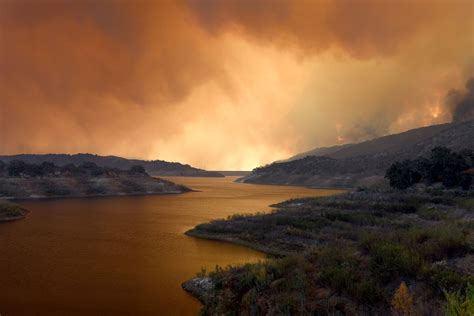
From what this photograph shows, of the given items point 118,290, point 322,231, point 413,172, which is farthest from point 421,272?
point 413,172

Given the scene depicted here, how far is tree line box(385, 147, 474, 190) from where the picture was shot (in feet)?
281

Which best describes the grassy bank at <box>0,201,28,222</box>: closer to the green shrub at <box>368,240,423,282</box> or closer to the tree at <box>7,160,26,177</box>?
the tree at <box>7,160,26,177</box>

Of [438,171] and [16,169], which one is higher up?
[16,169]

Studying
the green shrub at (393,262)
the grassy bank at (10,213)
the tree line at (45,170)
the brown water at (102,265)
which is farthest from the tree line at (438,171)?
the tree line at (45,170)

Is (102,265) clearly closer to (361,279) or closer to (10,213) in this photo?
(361,279)

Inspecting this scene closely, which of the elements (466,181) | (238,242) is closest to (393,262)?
(238,242)

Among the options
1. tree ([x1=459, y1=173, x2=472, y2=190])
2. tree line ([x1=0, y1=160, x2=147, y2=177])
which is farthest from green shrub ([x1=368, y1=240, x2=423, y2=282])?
tree line ([x1=0, y1=160, x2=147, y2=177])

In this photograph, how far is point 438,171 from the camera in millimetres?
91125

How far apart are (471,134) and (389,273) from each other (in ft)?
684

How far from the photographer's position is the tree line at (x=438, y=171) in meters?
85.8

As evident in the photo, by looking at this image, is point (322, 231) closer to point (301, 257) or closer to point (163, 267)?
point (163, 267)

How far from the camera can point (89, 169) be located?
551 ft

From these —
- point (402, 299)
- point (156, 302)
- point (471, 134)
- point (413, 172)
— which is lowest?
point (156, 302)

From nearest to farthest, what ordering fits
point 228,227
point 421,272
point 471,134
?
point 421,272 → point 228,227 → point 471,134
